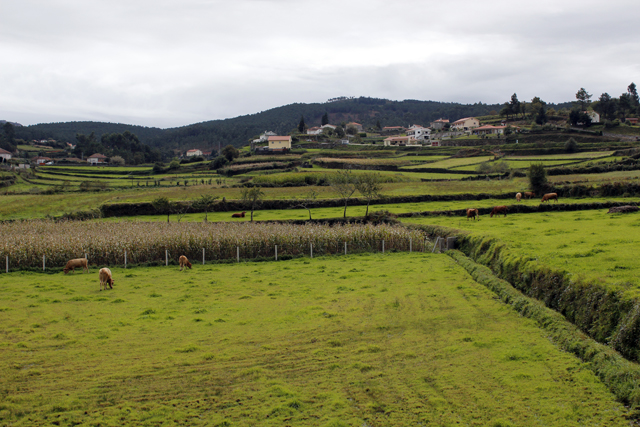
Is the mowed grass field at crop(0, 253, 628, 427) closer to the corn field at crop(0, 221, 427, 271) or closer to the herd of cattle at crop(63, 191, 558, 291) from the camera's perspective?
the herd of cattle at crop(63, 191, 558, 291)

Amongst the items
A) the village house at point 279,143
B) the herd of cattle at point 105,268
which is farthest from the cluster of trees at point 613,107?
the herd of cattle at point 105,268

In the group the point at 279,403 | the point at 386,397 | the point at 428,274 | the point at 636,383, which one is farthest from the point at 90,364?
the point at 428,274

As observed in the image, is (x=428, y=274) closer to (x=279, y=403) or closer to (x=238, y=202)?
(x=279, y=403)

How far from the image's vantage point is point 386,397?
978cm

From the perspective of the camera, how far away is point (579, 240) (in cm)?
2083

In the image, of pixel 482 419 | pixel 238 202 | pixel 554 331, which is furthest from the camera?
pixel 238 202

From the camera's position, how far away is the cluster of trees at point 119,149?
132375mm

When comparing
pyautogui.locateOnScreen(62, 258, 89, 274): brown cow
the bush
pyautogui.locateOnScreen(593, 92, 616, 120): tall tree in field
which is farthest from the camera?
pyautogui.locateOnScreen(593, 92, 616, 120): tall tree in field

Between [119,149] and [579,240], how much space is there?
148 metres

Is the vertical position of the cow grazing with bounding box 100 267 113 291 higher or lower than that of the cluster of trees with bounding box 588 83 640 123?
lower

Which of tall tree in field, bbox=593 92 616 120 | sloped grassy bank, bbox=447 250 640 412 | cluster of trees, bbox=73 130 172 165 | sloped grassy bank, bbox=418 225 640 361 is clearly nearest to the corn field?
sloped grassy bank, bbox=418 225 640 361

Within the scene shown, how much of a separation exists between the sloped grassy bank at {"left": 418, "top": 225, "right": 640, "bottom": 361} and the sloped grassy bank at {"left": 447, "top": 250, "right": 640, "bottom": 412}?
32 centimetres

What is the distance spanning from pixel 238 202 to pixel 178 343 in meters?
35.4

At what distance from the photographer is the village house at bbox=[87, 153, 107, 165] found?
382ft
